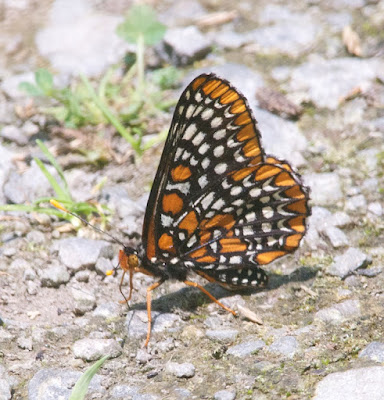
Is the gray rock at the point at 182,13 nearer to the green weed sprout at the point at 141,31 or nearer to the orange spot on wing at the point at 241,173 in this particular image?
the green weed sprout at the point at 141,31

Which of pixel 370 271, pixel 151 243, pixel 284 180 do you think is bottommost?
pixel 370 271

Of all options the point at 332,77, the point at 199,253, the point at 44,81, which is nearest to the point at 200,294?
the point at 199,253

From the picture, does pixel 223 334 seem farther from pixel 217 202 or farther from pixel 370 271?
pixel 370 271

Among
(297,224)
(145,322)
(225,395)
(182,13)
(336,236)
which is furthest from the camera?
(182,13)

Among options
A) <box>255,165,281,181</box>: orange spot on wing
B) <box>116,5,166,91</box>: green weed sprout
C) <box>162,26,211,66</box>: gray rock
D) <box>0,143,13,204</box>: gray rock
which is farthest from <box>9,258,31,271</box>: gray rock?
<box>162,26,211,66</box>: gray rock

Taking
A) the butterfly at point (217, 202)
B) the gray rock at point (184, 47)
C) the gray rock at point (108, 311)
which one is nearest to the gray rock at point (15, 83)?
the gray rock at point (184, 47)

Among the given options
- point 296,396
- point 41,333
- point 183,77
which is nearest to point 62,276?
point 41,333

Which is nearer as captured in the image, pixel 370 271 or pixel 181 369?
pixel 181 369
